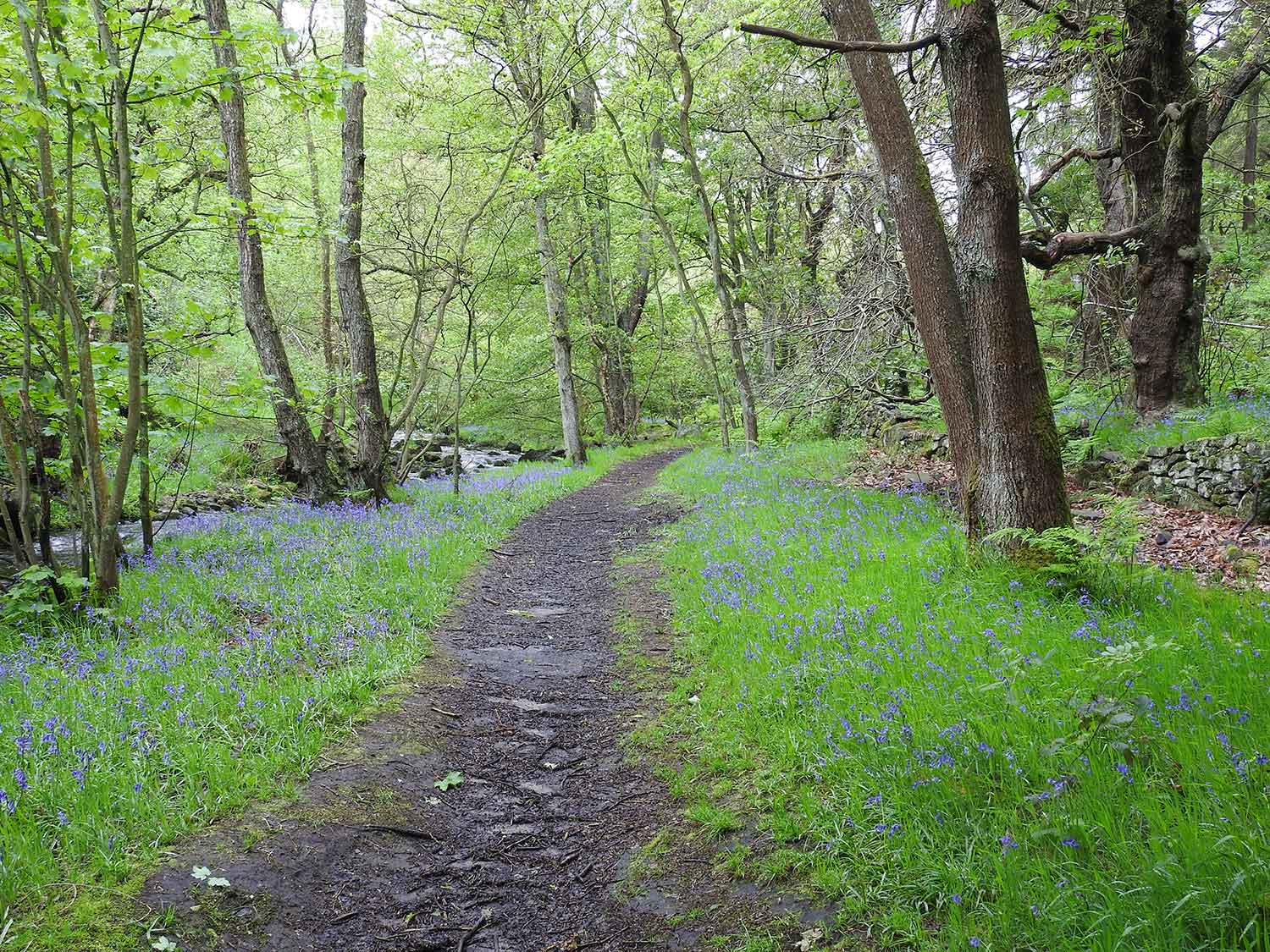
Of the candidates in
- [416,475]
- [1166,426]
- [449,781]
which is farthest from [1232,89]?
[416,475]

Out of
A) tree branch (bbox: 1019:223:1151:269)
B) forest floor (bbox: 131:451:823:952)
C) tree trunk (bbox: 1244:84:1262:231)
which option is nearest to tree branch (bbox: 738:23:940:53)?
tree branch (bbox: 1019:223:1151:269)

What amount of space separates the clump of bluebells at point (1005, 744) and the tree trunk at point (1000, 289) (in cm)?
73

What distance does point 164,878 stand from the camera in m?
3.23

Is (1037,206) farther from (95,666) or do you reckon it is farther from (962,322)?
(95,666)

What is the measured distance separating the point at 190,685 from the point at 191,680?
0.15 ft

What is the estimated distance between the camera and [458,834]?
4.20 m

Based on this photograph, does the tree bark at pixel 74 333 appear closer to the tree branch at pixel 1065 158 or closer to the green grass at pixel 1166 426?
the tree branch at pixel 1065 158

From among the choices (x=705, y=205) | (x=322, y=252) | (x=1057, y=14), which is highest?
(x=322, y=252)

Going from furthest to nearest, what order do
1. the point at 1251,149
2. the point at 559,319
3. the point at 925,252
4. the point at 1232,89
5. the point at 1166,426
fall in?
the point at 1251,149 < the point at 559,319 < the point at 1232,89 < the point at 1166,426 < the point at 925,252

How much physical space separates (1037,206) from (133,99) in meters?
9.50

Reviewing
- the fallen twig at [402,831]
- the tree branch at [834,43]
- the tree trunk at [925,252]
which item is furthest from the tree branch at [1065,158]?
Result: the fallen twig at [402,831]

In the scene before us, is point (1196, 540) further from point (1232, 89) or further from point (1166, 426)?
point (1232, 89)

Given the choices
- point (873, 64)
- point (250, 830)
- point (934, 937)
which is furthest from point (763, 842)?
point (873, 64)

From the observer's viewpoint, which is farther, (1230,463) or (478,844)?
(1230,463)
